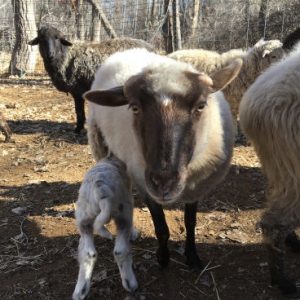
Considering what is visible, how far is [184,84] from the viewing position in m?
2.38

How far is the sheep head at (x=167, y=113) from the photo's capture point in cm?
220

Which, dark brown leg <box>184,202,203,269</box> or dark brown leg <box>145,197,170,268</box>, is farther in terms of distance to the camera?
dark brown leg <box>184,202,203,269</box>

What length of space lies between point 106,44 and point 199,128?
4.86 metres

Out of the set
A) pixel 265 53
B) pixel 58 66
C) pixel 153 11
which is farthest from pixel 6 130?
pixel 153 11

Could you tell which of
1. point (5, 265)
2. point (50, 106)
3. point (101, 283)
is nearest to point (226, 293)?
point (101, 283)

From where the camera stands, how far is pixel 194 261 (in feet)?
9.65

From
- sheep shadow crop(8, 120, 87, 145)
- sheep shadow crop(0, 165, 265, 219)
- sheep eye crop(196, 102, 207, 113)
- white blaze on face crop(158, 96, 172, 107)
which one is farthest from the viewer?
sheep shadow crop(8, 120, 87, 145)

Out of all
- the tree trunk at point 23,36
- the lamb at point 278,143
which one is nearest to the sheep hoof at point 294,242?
the lamb at point 278,143

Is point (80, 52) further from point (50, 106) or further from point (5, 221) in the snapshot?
point (5, 221)

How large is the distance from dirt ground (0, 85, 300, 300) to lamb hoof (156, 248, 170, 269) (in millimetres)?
46

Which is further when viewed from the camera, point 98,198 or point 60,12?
point 60,12

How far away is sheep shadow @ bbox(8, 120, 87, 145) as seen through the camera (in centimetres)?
612

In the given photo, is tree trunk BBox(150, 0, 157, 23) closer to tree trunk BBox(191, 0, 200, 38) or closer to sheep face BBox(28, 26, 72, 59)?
tree trunk BBox(191, 0, 200, 38)

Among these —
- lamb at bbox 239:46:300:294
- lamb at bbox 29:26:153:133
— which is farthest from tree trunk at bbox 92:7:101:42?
lamb at bbox 239:46:300:294
